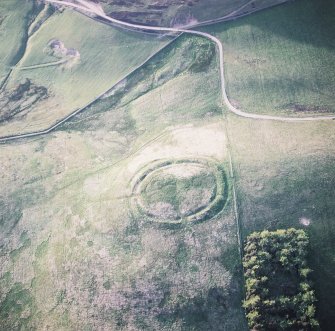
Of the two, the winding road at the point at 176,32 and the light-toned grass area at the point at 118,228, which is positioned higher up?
the winding road at the point at 176,32

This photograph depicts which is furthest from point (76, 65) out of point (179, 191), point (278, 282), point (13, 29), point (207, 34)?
point (278, 282)

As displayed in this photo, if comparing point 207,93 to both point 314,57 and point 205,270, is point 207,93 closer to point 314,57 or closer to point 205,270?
point 314,57

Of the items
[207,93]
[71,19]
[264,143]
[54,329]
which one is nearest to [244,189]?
[264,143]

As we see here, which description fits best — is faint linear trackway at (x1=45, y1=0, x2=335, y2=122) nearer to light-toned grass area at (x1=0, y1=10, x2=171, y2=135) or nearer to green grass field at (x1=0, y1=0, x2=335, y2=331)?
green grass field at (x1=0, y1=0, x2=335, y2=331)

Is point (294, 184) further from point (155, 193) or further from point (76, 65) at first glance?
point (76, 65)

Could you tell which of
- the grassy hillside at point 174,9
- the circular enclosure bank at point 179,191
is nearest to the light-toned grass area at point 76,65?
the grassy hillside at point 174,9

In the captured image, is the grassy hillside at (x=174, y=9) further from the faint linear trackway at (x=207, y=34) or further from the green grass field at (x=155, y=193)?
the green grass field at (x=155, y=193)
